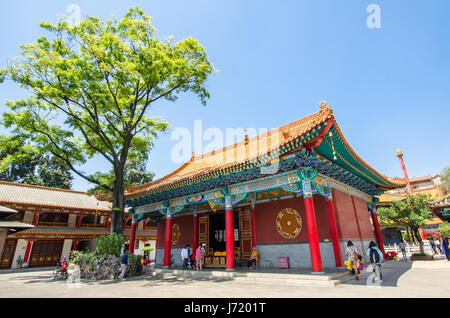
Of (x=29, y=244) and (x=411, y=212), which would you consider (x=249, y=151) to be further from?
(x=29, y=244)

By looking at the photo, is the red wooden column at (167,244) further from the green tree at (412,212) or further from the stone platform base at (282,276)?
the green tree at (412,212)

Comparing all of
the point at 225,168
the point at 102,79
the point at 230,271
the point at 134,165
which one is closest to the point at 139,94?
the point at 102,79

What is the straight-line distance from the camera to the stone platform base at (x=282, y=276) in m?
6.53

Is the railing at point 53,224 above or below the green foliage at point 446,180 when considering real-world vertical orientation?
below

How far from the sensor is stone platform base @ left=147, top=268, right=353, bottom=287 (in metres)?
6.53

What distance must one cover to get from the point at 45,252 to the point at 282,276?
2178cm

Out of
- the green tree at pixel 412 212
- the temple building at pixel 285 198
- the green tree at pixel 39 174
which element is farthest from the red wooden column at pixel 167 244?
the green tree at pixel 39 174

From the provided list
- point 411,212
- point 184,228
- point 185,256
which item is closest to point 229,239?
point 185,256

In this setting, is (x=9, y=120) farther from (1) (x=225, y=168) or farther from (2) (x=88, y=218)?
(2) (x=88, y=218)

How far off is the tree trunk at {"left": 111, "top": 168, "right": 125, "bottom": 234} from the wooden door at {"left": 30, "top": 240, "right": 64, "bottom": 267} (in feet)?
46.4

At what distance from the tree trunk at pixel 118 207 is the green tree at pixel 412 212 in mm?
15703

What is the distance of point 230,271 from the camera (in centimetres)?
890

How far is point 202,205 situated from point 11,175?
123ft

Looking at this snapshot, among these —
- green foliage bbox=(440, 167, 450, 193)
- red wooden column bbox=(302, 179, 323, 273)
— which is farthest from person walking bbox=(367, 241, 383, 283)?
green foliage bbox=(440, 167, 450, 193)
